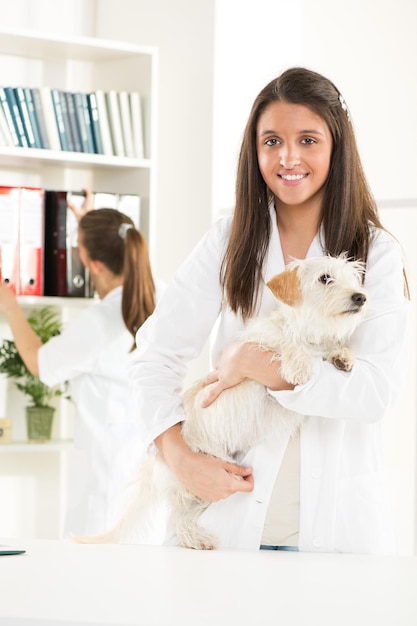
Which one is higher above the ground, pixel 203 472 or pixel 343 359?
pixel 343 359

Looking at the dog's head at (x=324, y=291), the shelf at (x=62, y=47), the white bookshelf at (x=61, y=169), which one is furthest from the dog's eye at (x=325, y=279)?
the shelf at (x=62, y=47)

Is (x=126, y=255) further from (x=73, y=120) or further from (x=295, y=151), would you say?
(x=295, y=151)

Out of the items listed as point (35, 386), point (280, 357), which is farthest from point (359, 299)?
point (35, 386)

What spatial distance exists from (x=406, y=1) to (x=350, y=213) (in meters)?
2.12

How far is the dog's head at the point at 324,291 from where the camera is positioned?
1.81 meters

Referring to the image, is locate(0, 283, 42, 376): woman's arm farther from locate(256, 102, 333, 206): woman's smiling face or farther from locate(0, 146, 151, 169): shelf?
locate(256, 102, 333, 206): woman's smiling face

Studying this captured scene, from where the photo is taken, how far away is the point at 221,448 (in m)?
1.90

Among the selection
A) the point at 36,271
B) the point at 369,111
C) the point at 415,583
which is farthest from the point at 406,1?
the point at 415,583

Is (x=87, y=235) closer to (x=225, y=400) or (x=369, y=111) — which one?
(x=369, y=111)

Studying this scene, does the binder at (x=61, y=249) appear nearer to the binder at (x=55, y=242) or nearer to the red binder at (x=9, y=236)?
the binder at (x=55, y=242)

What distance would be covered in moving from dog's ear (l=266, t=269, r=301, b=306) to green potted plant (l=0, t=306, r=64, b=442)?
2009mm

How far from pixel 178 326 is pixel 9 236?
1.81 m

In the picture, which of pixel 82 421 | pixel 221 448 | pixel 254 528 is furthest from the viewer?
pixel 82 421

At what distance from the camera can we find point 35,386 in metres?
3.73
